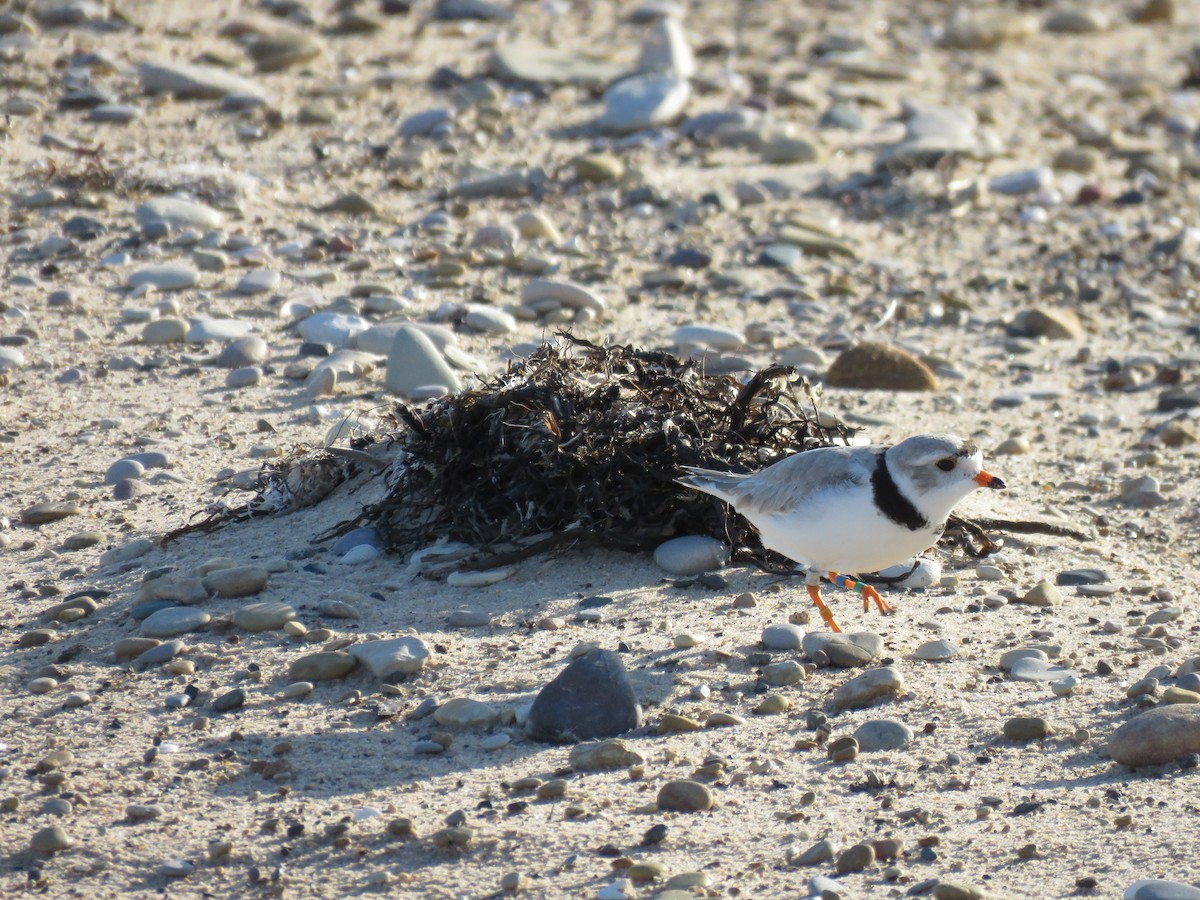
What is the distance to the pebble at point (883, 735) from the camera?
12.5 ft

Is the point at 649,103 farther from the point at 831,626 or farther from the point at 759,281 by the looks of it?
the point at 831,626

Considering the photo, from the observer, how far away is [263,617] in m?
4.33

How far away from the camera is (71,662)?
4.18m

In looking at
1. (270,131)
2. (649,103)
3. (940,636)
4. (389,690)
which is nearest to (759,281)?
(649,103)

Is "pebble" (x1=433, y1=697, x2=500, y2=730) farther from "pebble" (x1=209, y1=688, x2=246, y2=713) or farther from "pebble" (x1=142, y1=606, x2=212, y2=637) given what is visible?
"pebble" (x1=142, y1=606, x2=212, y2=637)

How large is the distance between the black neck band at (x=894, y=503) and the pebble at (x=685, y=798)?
1004 mm

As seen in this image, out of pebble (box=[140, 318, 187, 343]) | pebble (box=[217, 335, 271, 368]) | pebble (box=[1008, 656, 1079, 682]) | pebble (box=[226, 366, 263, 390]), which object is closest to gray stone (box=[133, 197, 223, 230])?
pebble (box=[140, 318, 187, 343])

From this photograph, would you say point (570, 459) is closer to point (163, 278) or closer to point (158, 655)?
point (158, 655)

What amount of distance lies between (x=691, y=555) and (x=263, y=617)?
1.35m

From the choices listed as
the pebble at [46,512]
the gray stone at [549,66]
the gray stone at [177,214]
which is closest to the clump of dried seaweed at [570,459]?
the pebble at [46,512]

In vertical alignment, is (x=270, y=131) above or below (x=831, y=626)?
above

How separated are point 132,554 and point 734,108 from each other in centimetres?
612

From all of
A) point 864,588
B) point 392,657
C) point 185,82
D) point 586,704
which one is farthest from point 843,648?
point 185,82

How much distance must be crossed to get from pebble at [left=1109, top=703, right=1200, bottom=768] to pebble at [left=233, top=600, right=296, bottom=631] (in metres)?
2.30
